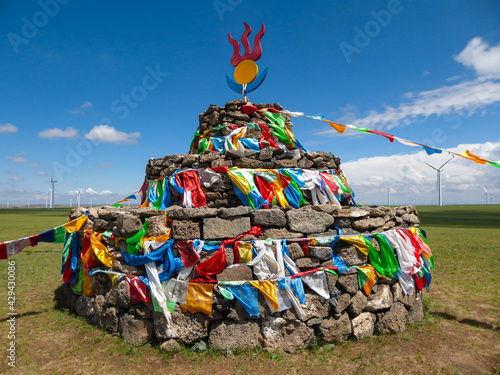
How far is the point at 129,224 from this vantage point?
6461mm

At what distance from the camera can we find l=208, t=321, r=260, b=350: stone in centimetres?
608

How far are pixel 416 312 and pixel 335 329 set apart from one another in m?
2.89

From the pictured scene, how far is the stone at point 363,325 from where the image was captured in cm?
665

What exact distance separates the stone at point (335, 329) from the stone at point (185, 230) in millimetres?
3488

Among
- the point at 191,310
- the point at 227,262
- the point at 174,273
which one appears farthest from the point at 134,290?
the point at 227,262

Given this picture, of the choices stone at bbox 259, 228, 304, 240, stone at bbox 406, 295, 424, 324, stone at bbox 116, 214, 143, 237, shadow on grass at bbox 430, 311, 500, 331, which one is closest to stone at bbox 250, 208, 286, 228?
stone at bbox 259, 228, 304, 240

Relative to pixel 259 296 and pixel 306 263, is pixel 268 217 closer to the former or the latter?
pixel 306 263

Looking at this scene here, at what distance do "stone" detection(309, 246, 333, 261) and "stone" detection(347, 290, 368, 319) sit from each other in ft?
3.94

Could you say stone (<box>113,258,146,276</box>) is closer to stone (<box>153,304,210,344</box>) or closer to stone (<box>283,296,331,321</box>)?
stone (<box>153,304,210,344</box>)

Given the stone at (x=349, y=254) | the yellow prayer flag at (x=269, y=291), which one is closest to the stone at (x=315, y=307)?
the yellow prayer flag at (x=269, y=291)

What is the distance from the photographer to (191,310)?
20.2 ft

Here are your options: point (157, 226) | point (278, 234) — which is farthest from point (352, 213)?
point (157, 226)

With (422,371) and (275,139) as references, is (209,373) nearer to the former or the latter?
(422,371)

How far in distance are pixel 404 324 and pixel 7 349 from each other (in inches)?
367
